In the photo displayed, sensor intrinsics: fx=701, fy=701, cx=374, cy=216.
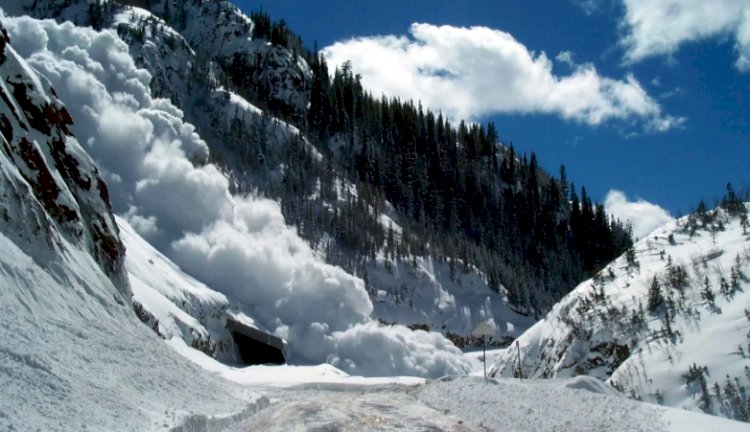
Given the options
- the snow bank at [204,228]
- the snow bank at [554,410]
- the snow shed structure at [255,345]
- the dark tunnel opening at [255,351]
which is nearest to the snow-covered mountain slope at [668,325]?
the snow bank at [554,410]

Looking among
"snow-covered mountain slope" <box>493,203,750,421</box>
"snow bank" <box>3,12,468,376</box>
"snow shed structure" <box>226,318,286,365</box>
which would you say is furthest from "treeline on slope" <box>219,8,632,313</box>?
"snow-covered mountain slope" <box>493,203,750,421</box>

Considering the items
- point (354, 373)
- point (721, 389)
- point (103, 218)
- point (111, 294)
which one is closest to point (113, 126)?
point (354, 373)

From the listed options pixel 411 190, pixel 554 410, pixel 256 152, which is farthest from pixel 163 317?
pixel 411 190

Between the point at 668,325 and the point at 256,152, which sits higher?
the point at 256,152

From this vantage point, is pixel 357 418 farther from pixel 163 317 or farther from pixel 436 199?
pixel 436 199

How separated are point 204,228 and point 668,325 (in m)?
38.9

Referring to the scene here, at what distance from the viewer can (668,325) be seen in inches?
806

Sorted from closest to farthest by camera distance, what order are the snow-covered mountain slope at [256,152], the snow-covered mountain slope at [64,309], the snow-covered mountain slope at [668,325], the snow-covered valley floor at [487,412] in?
the snow-covered mountain slope at [64,309], the snow-covered valley floor at [487,412], the snow-covered mountain slope at [668,325], the snow-covered mountain slope at [256,152]

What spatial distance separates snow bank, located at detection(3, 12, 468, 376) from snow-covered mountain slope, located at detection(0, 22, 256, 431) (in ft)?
80.0

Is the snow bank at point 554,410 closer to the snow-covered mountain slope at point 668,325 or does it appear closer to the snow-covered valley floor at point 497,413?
the snow-covered valley floor at point 497,413

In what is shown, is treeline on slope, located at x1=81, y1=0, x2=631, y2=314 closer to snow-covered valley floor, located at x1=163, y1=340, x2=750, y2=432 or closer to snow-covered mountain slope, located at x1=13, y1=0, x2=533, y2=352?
snow-covered mountain slope, located at x1=13, y1=0, x2=533, y2=352

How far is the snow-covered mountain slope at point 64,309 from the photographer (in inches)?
424

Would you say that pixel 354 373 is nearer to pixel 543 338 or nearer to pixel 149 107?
pixel 543 338

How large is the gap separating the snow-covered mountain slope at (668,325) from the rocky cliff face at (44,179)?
15846 mm
